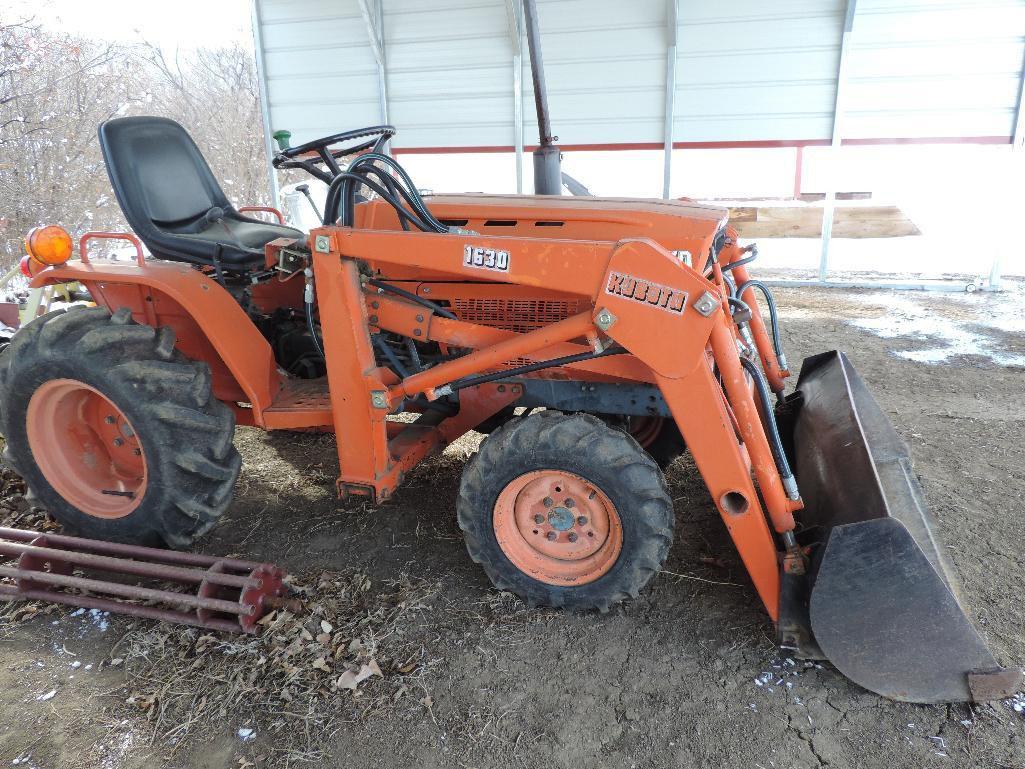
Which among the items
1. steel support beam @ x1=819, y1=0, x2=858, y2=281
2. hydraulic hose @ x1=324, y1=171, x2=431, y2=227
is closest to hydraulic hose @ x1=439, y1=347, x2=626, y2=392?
hydraulic hose @ x1=324, y1=171, x2=431, y2=227

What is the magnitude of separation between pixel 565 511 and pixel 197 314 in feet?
5.02

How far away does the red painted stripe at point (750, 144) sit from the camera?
7.36m

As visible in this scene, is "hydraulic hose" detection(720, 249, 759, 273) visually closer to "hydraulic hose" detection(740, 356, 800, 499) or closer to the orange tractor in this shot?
the orange tractor

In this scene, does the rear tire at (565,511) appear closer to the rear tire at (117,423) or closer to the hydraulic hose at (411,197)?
the hydraulic hose at (411,197)

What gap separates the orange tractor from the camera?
2189mm

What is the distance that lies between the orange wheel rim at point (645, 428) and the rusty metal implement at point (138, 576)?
1.62 meters

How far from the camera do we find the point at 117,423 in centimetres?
294

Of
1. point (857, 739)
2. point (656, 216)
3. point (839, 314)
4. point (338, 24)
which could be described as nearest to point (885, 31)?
point (839, 314)

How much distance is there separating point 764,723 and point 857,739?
0.24m

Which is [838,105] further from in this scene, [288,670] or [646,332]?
[288,670]

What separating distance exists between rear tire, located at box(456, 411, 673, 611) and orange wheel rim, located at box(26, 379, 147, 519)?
1.36 m

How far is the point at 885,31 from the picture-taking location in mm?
7156

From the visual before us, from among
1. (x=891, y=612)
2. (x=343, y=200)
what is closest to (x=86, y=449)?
(x=343, y=200)

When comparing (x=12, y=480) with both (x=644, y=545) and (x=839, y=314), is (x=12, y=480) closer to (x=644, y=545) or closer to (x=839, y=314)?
(x=644, y=545)
